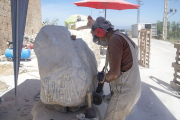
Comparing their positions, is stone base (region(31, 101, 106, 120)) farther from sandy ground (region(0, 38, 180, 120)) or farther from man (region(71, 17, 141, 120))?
sandy ground (region(0, 38, 180, 120))

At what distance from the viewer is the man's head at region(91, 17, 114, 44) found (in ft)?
6.98

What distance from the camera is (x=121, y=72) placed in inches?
81.0

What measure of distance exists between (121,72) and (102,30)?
0.62 metres

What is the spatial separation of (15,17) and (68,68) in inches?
67.4

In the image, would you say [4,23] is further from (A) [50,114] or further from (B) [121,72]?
(B) [121,72]

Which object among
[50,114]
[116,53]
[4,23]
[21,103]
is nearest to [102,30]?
[116,53]

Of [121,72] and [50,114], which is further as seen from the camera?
[50,114]

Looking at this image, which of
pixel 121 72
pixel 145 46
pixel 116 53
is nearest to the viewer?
pixel 116 53

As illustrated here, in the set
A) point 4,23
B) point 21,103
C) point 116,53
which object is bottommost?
point 21,103

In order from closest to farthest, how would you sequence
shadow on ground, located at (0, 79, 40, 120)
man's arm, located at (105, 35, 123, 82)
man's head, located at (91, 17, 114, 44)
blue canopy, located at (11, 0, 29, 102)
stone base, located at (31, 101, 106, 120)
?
1. man's arm, located at (105, 35, 123, 82)
2. man's head, located at (91, 17, 114, 44)
3. stone base, located at (31, 101, 106, 120)
4. blue canopy, located at (11, 0, 29, 102)
5. shadow on ground, located at (0, 79, 40, 120)

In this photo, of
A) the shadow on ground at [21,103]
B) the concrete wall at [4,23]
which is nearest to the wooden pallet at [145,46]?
the shadow on ground at [21,103]

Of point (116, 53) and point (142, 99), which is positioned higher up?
point (116, 53)

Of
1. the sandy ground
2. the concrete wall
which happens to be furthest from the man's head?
the concrete wall

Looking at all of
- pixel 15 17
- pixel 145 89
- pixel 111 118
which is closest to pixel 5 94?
pixel 15 17
